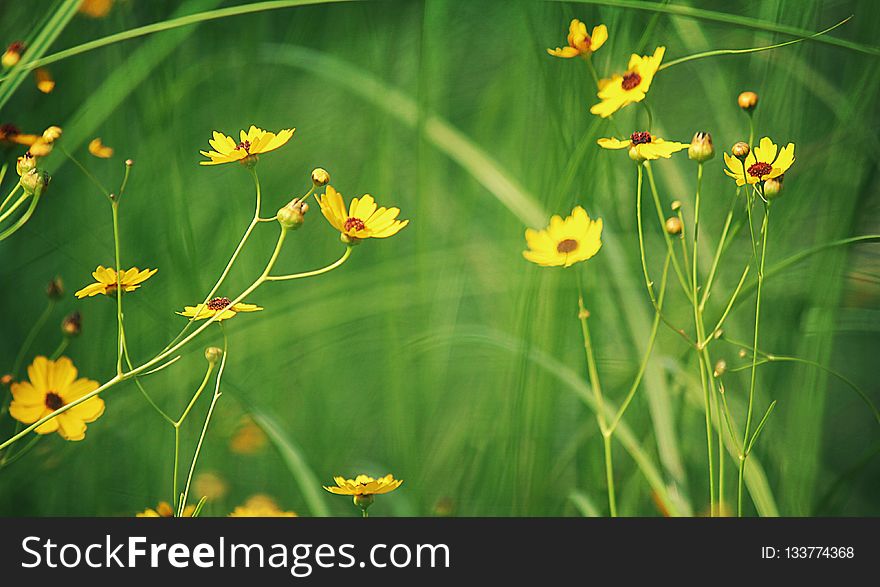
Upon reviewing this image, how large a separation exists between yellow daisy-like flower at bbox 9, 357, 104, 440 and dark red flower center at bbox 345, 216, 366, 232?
195 mm

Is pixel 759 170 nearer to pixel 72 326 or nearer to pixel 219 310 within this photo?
pixel 219 310

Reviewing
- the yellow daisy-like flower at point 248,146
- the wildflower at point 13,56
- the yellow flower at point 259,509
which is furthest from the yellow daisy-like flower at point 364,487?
the wildflower at point 13,56

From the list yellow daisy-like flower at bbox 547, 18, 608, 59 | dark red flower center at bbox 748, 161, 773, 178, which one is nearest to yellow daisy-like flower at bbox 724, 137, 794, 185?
dark red flower center at bbox 748, 161, 773, 178

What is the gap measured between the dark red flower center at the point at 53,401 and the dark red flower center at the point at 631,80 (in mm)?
393

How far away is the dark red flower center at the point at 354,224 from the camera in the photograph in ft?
1.28

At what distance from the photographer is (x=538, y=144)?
2.06 feet

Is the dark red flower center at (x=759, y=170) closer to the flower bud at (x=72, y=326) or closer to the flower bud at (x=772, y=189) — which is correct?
the flower bud at (x=772, y=189)

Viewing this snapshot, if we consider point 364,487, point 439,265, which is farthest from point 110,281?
point 439,265

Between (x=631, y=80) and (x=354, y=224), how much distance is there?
195 mm

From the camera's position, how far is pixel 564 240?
47cm

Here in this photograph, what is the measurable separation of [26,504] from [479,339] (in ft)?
1.23
